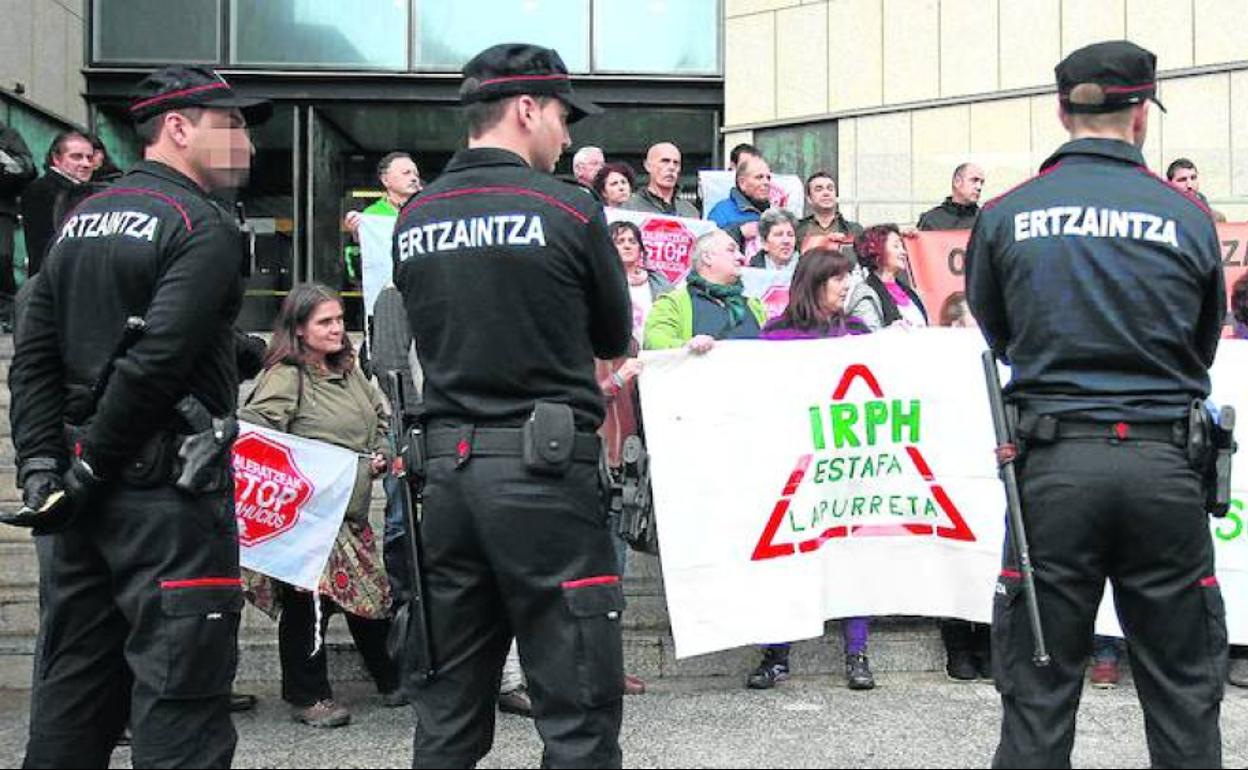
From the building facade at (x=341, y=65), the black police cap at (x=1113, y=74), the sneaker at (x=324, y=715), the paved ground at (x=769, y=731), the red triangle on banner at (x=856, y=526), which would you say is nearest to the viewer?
the black police cap at (x=1113, y=74)

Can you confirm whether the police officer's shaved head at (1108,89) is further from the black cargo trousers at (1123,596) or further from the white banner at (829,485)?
the white banner at (829,485)

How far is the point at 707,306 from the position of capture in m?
6.84

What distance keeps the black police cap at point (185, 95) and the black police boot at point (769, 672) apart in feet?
11.0

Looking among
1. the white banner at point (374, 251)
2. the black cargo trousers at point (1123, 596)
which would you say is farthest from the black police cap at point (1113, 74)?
the white banner at point (374, 251)

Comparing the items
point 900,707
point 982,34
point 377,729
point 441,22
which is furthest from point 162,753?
point 441,22

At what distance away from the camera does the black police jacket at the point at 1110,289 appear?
3.70 metres

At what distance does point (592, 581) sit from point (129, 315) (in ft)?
4.48

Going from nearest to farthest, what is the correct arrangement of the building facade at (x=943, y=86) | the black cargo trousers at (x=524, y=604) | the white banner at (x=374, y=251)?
the black cargo trousers at (x=524, y=604) < the white banner at (x=374, y=251) < the building facade at (x=943, y=86)

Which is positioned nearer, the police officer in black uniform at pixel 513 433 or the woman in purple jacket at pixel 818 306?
the police officer in black uniform at pixel 513 433

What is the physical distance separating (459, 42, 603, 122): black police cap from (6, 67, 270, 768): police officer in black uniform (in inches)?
28.5

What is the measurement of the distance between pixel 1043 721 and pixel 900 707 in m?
2.22

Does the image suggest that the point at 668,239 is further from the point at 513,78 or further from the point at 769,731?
the point at 513,78

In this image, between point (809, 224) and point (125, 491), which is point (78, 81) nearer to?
point (809, 224)

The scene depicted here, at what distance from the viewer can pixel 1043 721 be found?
3.74 metres
